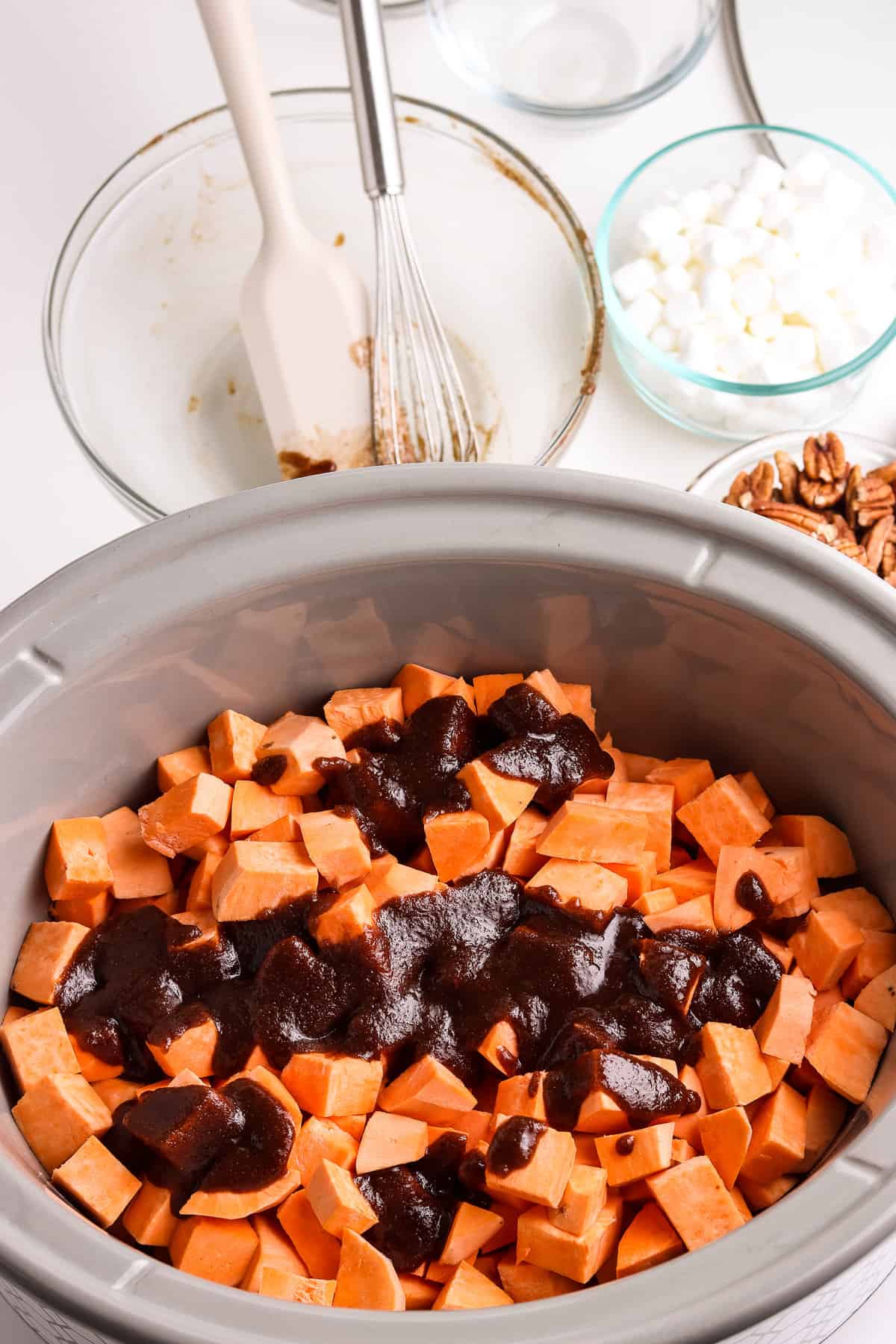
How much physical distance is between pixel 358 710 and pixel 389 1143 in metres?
0.28

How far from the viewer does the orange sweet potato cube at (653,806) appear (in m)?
0.81

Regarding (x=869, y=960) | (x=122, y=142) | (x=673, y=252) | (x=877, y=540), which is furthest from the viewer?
(x=122, y=142)

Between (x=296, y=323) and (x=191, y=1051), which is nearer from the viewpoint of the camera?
(x=191, y=1051)

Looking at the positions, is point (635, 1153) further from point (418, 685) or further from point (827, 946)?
point (418, 685)

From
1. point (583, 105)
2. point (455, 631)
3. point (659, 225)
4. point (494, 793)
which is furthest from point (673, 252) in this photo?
point (494, 793)

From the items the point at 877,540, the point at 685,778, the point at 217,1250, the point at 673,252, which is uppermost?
the point at 673,252

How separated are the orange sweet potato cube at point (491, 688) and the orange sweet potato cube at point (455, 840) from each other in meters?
0.10

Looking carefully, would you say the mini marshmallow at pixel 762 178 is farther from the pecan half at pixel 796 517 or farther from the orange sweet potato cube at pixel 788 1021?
the orange sweet potato cube at pixel 788 1021

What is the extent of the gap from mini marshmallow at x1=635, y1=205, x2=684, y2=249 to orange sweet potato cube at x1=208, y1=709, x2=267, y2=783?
656 mm

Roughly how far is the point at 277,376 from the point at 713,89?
624 mm

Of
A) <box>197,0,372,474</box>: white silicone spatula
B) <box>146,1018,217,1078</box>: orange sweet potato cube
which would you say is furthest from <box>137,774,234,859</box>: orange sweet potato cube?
<box>197,0,372,474</box>: white silicone spatula

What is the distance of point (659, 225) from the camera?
1.17 meters

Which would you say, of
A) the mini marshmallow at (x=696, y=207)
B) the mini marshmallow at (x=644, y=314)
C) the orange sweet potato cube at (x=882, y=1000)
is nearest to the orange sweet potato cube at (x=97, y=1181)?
the orange sweet potato cube at (x=882, y=1000)

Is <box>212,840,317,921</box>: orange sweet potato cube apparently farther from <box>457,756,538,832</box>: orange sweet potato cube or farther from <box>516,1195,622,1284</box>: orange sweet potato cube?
<box>516,1195,622,1284</box>: orange sweet potato cube
